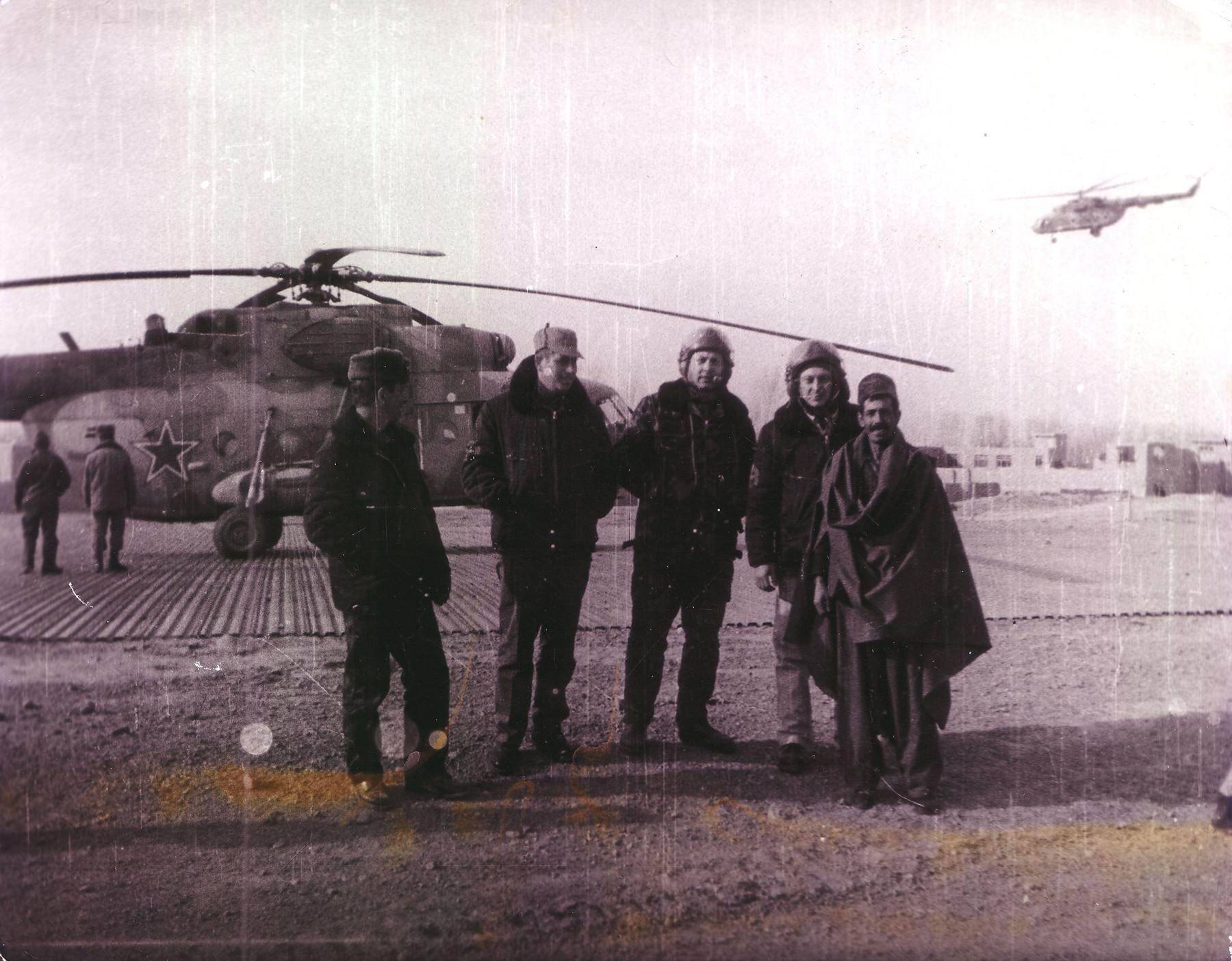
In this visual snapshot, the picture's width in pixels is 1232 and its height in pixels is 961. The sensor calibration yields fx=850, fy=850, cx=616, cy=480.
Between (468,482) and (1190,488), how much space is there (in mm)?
2806

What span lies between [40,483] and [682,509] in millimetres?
2337

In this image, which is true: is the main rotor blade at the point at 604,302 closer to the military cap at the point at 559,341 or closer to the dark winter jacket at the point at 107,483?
the military cap at the point at 559,341

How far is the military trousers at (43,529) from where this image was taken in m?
3.06

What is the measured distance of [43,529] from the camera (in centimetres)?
308

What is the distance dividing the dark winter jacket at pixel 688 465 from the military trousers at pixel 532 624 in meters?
0.32

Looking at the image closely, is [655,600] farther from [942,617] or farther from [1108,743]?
[1108,743]

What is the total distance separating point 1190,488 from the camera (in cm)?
335

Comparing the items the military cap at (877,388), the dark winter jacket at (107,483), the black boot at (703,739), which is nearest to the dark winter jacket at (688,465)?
the military cap at (877,388)

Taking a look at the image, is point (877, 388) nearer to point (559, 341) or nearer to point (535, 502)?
point (559, 341)

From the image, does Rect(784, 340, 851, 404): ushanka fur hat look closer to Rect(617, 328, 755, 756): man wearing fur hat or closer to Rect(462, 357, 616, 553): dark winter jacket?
Rect(617, 328, 755, 756): man wearing fur hat

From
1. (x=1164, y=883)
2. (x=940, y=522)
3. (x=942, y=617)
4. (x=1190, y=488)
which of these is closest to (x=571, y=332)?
(x=940, y=522)

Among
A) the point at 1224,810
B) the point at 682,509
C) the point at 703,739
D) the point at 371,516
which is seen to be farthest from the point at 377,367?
the point at 1224,810

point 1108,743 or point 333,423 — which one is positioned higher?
point 333,423

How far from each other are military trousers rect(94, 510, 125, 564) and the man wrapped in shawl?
2.64m
